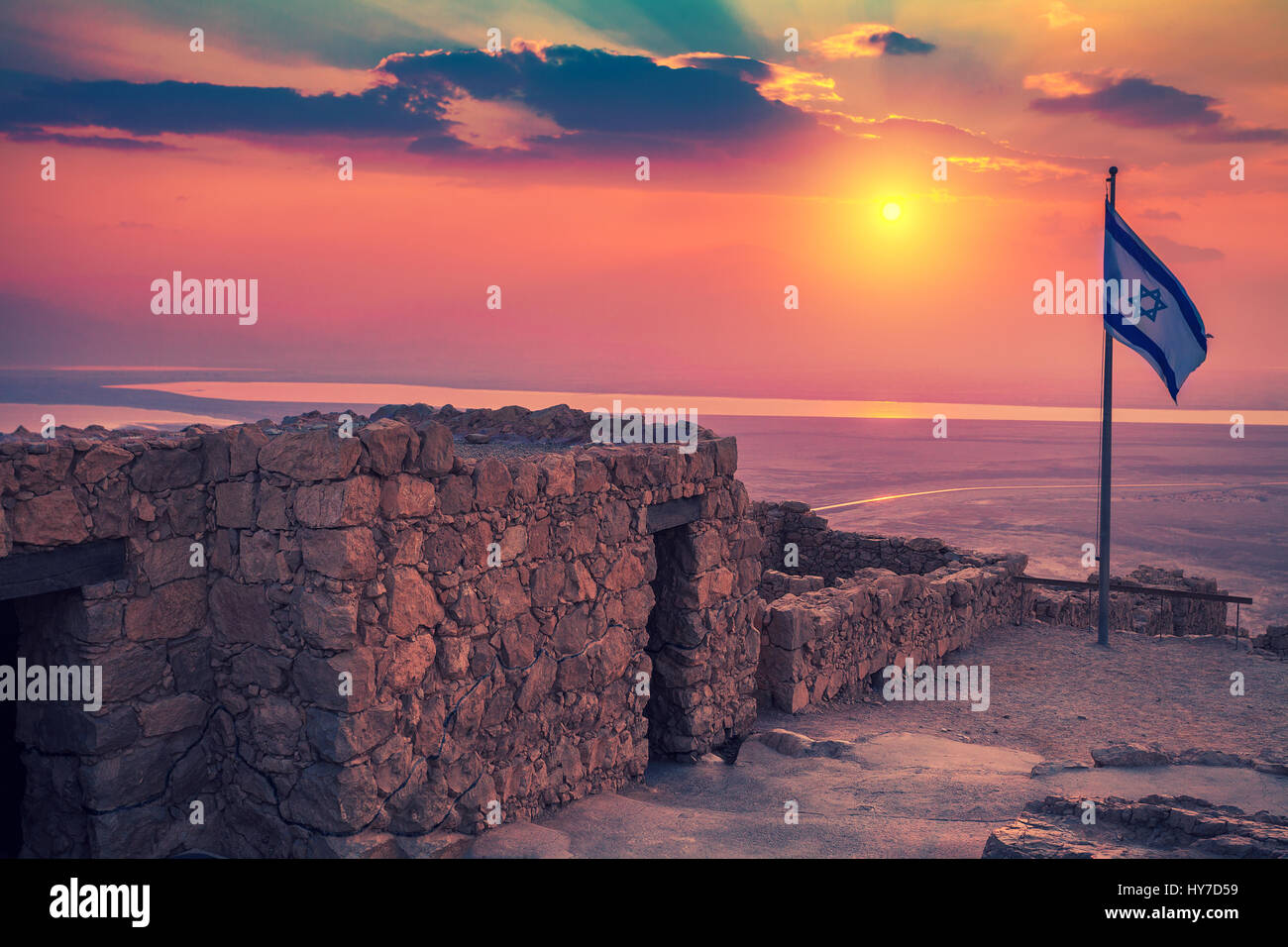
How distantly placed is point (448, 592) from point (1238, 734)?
368 inches

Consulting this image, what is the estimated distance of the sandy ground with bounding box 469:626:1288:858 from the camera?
569 centimetres

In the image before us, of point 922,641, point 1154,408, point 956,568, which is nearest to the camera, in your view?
point 922,641

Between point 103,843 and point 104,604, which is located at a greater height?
point 104,604

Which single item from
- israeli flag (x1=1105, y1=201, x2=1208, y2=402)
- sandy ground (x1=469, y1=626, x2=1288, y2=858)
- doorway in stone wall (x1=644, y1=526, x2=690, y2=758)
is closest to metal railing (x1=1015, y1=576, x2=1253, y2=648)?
sandy ground (x1=469, y1=626, x2=1288, y2=858)

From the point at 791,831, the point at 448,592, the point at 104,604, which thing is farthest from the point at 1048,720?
the point at 104,604

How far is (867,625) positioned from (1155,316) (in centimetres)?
650

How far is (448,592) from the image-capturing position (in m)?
5.43

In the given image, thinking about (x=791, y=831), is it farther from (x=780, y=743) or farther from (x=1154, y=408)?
(x=1154, y=408)

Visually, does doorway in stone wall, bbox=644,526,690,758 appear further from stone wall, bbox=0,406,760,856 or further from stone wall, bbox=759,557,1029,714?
stone wall, bbox=759,557,1029,714

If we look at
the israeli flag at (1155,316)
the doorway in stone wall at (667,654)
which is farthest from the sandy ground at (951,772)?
the israeli flag at (1155,316)

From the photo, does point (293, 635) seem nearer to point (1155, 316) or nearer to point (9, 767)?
point (9, 767)

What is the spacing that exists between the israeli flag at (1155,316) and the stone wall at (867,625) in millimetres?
3866

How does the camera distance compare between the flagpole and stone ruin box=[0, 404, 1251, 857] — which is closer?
stone ruin box=[0, 404, 1251, 857]

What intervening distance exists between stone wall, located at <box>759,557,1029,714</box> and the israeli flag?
387 centimetres
